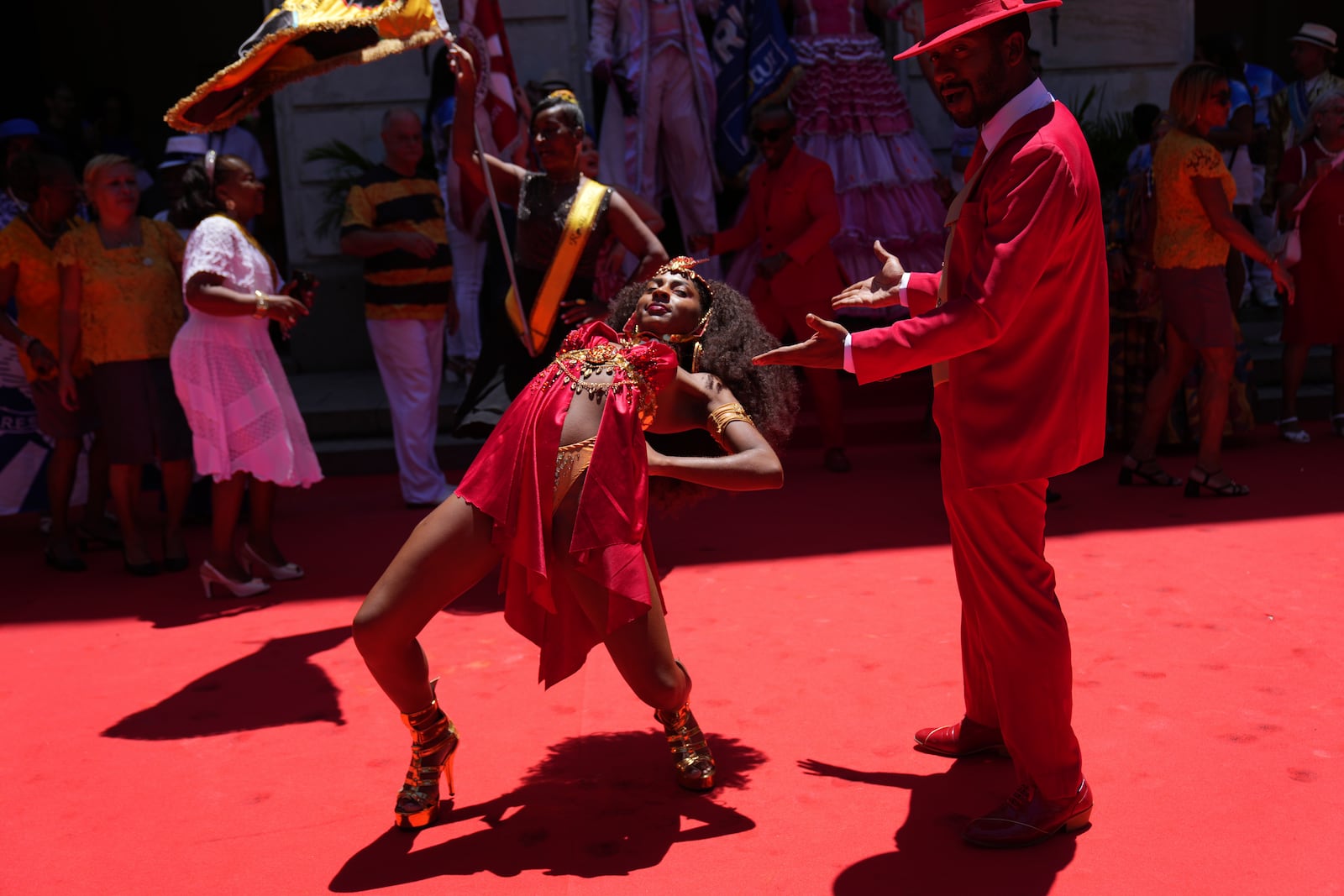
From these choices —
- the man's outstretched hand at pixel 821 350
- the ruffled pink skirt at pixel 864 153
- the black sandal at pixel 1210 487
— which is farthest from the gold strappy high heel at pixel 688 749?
the ruffled pink skirt at pixel 864 153

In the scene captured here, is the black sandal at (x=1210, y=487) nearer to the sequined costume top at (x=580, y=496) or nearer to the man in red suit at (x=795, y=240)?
the man in red suit at (x=795, y=240)

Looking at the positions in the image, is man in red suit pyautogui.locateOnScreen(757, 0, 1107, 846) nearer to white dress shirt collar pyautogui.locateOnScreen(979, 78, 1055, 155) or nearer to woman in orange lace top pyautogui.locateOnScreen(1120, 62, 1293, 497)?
white dress shirt collar pyautogui.locateOnScreen(979, 78, 1055, 155)

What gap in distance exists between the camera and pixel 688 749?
11.5 ft

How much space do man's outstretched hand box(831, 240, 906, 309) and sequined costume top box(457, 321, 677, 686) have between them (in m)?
0.51

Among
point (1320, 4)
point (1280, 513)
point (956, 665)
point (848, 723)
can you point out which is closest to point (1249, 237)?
point (1280, 513)

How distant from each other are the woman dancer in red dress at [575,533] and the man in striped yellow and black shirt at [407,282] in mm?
3562

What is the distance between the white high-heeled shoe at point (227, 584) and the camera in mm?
5660

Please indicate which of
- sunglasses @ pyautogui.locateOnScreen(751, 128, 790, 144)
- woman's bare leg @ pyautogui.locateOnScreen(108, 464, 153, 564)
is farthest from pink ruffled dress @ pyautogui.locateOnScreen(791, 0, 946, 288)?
woman's bare leg @ pyautogui.locateOnScreen(108, 464, 153, 564)

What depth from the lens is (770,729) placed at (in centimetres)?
392

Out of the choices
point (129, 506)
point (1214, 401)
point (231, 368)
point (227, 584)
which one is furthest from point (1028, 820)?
point (129, 506)

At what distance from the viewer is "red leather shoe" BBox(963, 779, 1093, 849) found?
3066 mm

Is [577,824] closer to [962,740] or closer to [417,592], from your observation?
[417,592]

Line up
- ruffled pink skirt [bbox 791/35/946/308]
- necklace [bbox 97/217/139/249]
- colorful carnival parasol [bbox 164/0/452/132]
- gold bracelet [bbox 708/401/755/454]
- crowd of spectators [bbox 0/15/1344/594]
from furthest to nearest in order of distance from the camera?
ruffled pink skirt [bbox 791/35/946/308] < necklace [bbox 97/217/139/249] < crowd of spectators [bbox 0/15/1344/594] < colorful carnival parasol [bbox 164/0/452/132] < gold bracelet [bbox 708/401/755/454]

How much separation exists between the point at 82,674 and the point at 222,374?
146 cm
